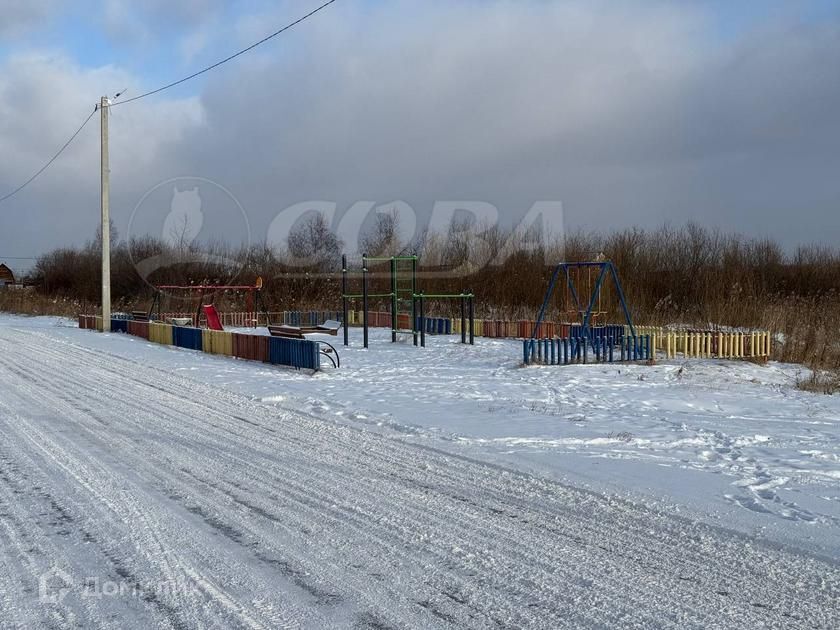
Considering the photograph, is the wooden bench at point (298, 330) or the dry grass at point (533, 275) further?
the dry grass at point (533, 275)

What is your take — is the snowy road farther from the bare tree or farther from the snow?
the bare tree

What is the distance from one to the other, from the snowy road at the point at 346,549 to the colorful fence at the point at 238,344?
23.8 ft

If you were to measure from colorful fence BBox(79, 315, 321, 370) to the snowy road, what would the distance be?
725cm

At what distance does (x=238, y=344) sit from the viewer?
1872cm

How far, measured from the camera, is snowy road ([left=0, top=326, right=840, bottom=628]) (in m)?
4.18

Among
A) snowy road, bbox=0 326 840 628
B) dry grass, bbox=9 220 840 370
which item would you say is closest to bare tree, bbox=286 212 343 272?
Answer: dry grass, bbox=9 220 840 370

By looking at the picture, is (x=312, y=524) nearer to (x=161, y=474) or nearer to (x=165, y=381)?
(x=161, y=474)

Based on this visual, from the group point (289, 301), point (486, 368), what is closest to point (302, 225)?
point (289, 301)

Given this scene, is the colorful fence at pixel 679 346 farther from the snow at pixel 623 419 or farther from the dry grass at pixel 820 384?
the dry grass at pixel 820 384

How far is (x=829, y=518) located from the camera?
6008mm

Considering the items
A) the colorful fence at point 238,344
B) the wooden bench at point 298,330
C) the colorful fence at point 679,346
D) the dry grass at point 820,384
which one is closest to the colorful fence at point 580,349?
the colorful fence at point 679,346

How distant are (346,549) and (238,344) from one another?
14.1 meters

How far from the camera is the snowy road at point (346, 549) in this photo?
13.7 feet

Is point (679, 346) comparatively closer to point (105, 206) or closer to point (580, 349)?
point (580, 349)
